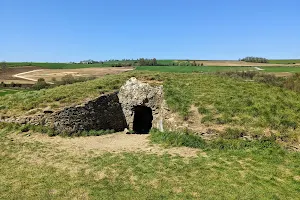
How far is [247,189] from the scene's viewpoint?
9469 millimetres

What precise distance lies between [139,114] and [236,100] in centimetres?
769

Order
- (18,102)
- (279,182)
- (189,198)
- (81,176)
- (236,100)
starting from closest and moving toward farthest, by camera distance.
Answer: (189,198) < (279,182) < (81,176) < (236,100) < (18,102)

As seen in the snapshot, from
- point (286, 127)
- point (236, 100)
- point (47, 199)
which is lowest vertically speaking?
point (47, 199)

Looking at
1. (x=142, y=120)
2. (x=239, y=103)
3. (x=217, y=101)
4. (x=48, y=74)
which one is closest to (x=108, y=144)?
(x=142, y=120)

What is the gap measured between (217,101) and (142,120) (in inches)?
278

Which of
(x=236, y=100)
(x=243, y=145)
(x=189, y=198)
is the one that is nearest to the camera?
(x=189, y=198)

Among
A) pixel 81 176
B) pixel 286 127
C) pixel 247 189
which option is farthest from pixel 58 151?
pixel 286 127

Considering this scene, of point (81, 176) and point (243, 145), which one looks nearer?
point (81, 176)

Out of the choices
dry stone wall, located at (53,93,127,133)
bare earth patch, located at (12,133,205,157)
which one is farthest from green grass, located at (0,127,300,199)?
dry stone wall, located at (53,93,127,133)

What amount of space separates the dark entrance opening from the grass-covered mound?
245 centimetres

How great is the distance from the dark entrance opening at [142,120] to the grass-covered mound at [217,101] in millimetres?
2449

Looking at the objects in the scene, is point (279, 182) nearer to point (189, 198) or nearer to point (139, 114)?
point (189, 198)

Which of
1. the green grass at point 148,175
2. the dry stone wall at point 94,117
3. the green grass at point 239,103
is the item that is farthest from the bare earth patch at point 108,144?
the green grass at point 239,103

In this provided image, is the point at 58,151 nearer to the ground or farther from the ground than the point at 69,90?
nearer to the ground
